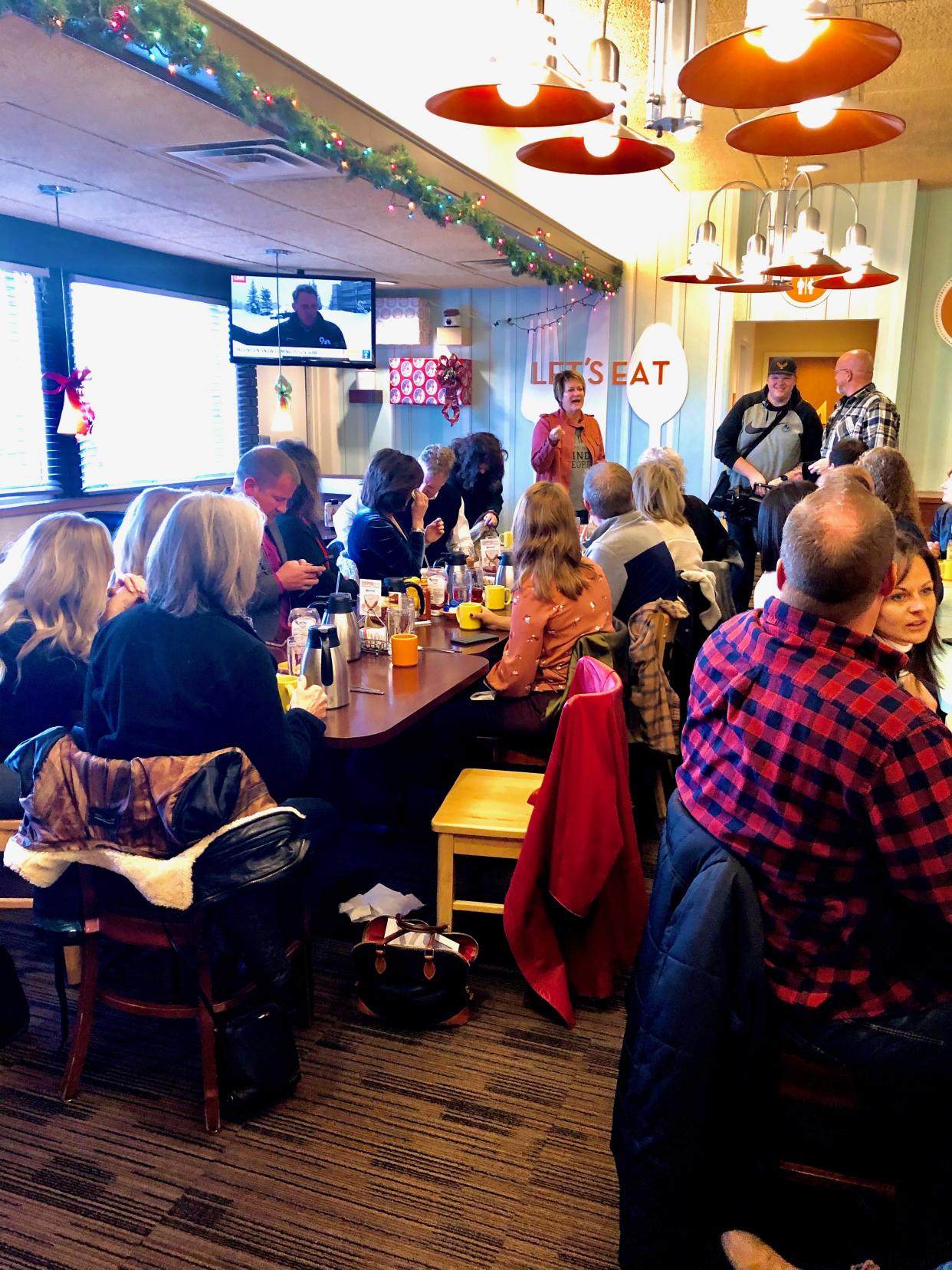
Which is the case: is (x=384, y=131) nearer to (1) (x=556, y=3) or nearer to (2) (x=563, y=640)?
(1) (x=556, y=3)

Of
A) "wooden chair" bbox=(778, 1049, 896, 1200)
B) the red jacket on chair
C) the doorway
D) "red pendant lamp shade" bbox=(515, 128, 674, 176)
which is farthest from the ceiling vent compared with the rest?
the doorway

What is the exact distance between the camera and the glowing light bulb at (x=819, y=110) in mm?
2414

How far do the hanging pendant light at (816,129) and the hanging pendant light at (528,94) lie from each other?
0.47 metres

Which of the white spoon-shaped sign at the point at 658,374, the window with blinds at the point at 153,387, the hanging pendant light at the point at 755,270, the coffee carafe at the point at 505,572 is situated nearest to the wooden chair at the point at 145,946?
the coffee carafe at the point at 505,572

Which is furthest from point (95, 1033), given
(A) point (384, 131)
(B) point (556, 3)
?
(B) point (556, 3)

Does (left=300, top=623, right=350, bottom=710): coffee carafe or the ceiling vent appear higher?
the ceiling vent

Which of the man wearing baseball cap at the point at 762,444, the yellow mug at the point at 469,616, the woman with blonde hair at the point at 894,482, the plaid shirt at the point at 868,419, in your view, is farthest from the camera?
the man wearing baseball cap at the point at 762,444

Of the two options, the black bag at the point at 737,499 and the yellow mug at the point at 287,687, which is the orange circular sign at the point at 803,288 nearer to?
the black bag at the point at 737,499

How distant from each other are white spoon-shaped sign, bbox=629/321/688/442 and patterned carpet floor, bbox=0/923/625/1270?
6.31 m

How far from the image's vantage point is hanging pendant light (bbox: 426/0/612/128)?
2.15 metres

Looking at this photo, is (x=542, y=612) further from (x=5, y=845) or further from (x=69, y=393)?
(x=69, y=393)

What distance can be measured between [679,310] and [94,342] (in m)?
4.49

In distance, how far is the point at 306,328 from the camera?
6.83 metres

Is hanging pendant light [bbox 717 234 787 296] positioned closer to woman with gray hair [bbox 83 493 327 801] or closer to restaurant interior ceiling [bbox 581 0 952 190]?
restaurant interior ceiling [bbox 581 0 952 190]
